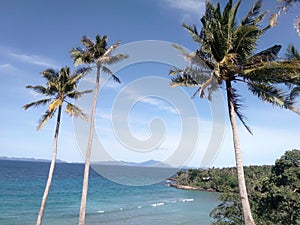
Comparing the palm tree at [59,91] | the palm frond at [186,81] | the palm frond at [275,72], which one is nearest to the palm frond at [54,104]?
the palm tree at [59,91]

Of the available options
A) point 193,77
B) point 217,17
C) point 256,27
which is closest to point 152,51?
point 193,77

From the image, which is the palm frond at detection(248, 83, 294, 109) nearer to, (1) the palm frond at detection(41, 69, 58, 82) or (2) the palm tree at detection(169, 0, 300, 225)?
(2) the palm tree at detection(169, 0, 300, 225)

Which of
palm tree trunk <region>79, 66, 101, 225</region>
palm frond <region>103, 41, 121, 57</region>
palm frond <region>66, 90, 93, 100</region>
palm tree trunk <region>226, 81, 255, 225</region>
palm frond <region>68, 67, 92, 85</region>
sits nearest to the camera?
palm tree trunk <region>226, 81, 255, 225</region>

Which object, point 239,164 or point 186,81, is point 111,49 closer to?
point 186,81

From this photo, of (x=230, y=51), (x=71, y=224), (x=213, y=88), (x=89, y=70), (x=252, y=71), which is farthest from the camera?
(x=71, y=224)

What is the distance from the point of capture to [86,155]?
44.3ft

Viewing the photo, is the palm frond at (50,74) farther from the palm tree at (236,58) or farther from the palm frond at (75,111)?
the palm tree at (236,58)

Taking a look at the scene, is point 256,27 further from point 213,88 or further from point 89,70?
point 89,70

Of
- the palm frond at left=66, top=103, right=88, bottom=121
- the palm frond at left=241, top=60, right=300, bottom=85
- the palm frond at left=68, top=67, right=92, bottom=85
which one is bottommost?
the palm frond at left=66, top=103, right=88, bottom=121

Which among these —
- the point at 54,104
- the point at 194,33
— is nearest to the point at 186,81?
the point at 194,33

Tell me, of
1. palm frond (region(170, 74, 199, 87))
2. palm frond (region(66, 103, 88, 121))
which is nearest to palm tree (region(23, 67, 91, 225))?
palm frond (region(66, 103, 88, 121))

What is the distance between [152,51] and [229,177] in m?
72.0

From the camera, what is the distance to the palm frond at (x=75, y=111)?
49.0 ft

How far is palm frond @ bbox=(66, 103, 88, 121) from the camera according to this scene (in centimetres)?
1493
